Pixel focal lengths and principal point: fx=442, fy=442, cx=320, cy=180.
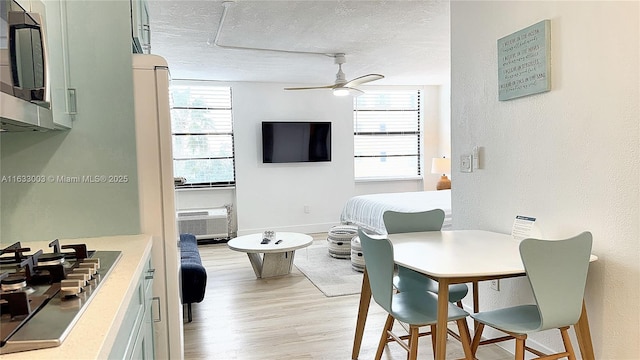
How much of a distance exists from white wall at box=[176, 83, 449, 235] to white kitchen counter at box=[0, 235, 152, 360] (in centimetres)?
472

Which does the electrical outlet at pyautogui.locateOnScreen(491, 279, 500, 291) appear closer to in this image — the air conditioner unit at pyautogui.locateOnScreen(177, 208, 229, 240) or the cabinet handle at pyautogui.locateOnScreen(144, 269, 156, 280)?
the cabinet handle at pyautogui.locateOnScreen(144, 269, 156, 280)

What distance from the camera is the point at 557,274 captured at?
1813 mm

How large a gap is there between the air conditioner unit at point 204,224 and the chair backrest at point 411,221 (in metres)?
3.91

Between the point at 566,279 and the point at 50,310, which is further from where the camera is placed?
the point at 566,279

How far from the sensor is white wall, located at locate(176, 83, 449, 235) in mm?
6453

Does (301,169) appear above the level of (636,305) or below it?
above

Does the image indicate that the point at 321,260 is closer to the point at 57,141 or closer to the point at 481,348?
the point at 481,348

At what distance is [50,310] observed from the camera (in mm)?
1066

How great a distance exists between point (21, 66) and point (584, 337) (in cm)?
241

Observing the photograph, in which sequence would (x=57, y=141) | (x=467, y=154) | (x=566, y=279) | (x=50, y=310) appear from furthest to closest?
(x=467, y=154), (x=57, y=141), (x=566, y=279), (x=50, y=310)

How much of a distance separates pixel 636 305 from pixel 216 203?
544 cm

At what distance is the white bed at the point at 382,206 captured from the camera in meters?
4.84

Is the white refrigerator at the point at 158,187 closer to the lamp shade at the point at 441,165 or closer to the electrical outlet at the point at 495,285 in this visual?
the electrical outlet at the point at 495,285

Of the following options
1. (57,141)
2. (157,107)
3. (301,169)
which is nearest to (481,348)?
(157,107)
